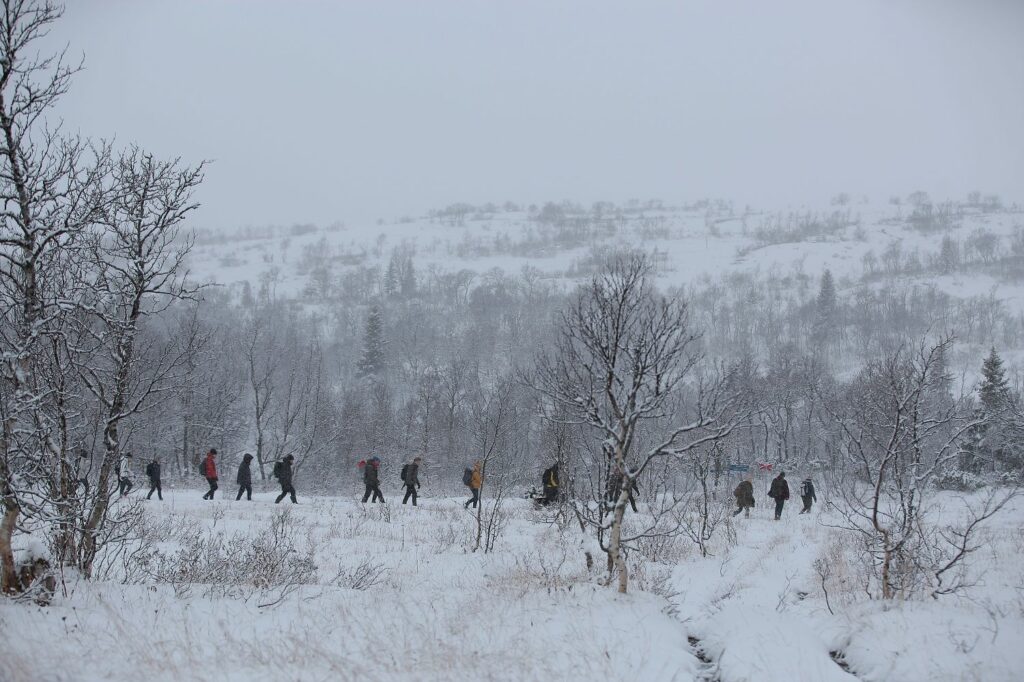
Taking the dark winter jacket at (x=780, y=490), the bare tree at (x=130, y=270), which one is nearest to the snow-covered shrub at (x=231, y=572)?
the bare tree at (x=130, y=270)

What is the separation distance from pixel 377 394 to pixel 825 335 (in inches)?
2627

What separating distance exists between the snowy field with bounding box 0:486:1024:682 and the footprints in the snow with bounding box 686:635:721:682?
0.03 metres

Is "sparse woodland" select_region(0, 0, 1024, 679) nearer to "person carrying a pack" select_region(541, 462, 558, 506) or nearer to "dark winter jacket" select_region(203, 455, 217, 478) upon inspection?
"person carrying a pack" select_region(541, 462, 558, 506)

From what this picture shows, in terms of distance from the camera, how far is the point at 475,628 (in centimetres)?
554

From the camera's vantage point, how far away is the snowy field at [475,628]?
14.6 ft

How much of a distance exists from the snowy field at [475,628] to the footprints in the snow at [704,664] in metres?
0.03

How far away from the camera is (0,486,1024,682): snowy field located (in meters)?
4.45

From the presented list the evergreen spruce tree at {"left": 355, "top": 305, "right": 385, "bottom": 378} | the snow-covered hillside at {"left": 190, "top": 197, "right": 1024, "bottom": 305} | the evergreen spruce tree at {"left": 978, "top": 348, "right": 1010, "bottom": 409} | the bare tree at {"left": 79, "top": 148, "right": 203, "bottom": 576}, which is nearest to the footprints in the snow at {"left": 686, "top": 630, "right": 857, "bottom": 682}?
the bare tree at {"left": 79, "top": 148, "right": 203, "bottom": 576}

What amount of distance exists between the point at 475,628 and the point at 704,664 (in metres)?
2.09

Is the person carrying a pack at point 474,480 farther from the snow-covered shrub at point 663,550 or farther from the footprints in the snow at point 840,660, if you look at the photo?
the footprints in the snow at point 840,660

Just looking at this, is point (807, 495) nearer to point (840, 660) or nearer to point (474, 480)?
point (474, 480)

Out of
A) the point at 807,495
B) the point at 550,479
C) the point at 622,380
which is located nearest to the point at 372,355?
the point at 550,479

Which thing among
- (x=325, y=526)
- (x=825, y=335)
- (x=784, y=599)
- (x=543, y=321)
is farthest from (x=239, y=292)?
(x=784, y=599)

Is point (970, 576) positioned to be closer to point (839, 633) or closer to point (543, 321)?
point (839, 633)
